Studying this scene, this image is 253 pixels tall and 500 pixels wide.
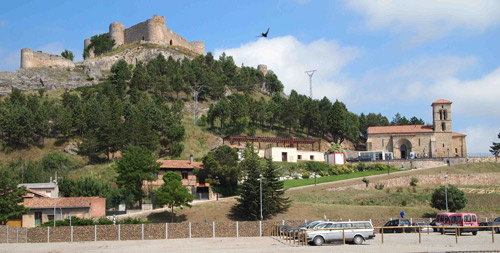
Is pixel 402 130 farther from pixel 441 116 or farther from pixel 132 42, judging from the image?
pixel 132 42

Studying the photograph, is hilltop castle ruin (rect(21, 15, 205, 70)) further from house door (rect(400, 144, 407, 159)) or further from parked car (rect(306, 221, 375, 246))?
parked car (rect(306, 221, 375, 246))

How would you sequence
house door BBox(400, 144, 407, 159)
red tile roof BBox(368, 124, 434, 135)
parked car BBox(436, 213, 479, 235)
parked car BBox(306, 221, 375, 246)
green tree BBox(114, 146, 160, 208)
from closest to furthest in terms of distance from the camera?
parked car BBox(306, 221, 375, 246) → parked car BBox(436, 213, 479, 235) → green tree BBox(114, 146, 160, 208) → red tile roof BBox(368, 124, 434, 135) → house door BBox(400, 144, 407, 159)

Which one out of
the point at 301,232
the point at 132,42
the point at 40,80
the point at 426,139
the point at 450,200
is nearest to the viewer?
the point at 301,232

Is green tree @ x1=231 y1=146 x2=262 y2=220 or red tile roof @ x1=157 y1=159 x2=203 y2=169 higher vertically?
red tile roof @ x1=157 y1=159 x2=203 y2=169

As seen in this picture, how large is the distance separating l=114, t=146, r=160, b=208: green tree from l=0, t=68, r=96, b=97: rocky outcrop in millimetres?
63438

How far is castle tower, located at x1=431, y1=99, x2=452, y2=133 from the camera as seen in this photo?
93312 mm

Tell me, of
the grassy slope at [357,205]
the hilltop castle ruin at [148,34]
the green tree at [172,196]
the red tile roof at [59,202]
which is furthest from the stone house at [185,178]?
the hilltop castle ruin at [148,34]

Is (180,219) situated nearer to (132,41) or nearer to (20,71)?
(20,71)

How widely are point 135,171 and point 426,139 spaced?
2405 inches

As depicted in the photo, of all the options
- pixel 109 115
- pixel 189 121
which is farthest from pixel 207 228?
pixel 189 121

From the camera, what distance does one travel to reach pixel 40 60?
122m

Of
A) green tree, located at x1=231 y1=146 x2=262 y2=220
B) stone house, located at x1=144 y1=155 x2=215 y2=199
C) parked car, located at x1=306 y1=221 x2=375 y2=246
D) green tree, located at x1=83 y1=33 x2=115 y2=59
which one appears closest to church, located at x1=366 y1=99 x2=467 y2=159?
stone house, located at x1=144 y1=155 x2=215 y2=199

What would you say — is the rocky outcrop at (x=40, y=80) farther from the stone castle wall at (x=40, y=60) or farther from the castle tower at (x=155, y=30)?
the castle tower at (x=155, y=30)

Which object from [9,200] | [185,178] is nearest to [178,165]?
[185,178]
